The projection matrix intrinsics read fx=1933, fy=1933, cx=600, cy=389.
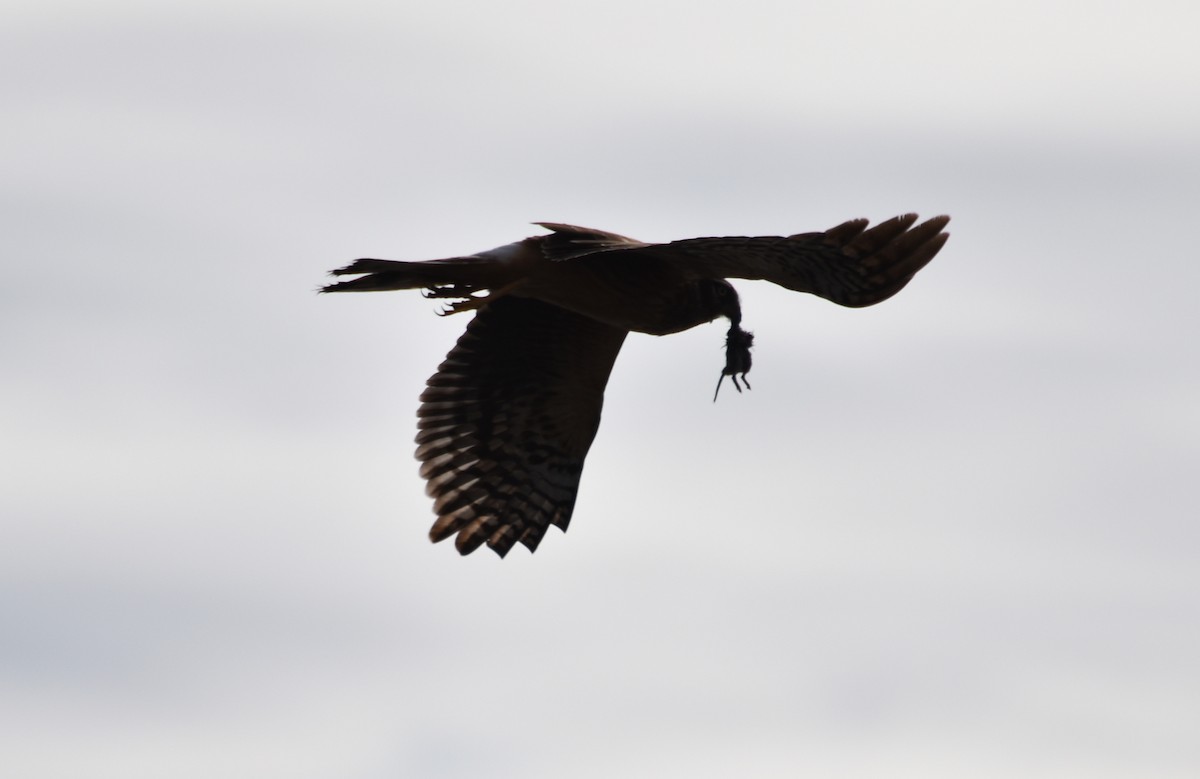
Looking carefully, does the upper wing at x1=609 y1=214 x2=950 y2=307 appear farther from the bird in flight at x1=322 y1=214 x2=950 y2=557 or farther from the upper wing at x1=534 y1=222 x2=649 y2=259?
the upper wing at x1=534 y1=222 x2=649 y2=259

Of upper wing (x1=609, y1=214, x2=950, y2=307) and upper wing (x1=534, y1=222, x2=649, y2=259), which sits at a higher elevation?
upper wing (x1=534, y1=222, x2=649, y2=259)

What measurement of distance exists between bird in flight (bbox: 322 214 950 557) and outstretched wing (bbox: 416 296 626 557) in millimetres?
10

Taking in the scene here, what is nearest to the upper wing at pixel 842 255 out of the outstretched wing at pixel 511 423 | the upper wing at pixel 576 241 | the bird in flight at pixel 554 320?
the bird in flight at pixel 554 320

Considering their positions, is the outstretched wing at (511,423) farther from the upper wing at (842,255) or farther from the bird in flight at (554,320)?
the upper wing at (842,255)

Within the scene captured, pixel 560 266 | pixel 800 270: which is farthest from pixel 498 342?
pixel 800 270

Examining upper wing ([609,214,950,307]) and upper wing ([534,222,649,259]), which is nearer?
upper wing ([609,214,950,307])

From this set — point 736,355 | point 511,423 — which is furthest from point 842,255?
point 511,423

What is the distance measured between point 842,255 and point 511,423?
4264 mm

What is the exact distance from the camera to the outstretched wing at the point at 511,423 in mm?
14164

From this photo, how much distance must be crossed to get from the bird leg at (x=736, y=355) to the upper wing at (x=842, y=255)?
1.43 metres

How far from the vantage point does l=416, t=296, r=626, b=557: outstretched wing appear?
14.2 m

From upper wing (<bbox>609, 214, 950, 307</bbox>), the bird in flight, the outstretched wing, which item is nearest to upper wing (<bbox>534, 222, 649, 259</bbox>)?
the bird in flight

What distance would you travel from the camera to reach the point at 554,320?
14094 millimetres

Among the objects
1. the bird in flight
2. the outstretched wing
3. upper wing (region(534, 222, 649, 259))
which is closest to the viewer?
the bird in flight
